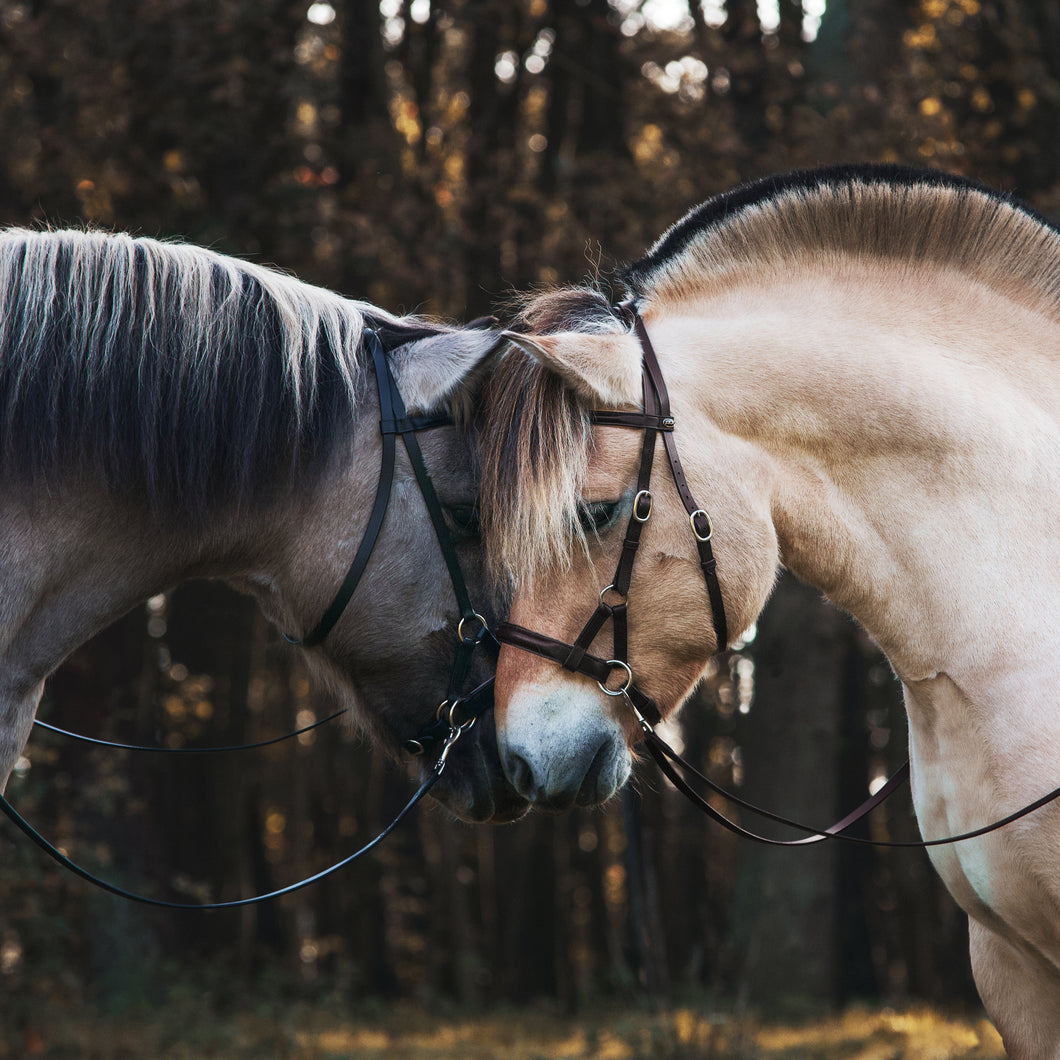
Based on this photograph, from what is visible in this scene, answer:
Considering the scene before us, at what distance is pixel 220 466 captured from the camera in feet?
8.28

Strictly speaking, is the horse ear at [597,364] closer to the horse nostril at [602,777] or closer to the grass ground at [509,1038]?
the horse nostril at [602,777]

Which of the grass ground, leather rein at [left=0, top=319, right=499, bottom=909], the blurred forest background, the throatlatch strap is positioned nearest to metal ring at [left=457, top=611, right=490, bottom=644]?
leather rein at [left=0, top=319, right=499, bottom=909]

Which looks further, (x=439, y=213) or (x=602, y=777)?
(x=439, y=213)

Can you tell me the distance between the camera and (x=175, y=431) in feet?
8.07

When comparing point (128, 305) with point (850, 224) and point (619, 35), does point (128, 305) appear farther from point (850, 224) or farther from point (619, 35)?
point (619, 35)

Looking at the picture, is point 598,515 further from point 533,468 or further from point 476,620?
point 476,620

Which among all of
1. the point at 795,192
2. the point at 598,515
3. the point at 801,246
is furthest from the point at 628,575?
the point at 795,192

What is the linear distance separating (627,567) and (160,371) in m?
1.14

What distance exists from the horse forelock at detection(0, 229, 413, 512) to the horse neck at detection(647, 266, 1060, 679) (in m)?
0.88

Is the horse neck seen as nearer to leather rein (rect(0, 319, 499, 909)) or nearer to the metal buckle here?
leather rein (rect(0, 319, 499, 909))

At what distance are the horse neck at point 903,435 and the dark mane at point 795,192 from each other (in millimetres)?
163

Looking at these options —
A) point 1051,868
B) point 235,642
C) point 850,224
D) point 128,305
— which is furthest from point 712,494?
point 235,642

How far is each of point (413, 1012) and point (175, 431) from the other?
7.20 m

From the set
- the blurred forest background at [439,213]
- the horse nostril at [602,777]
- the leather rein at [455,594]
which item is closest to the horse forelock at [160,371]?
the leather rein at [455,594]
